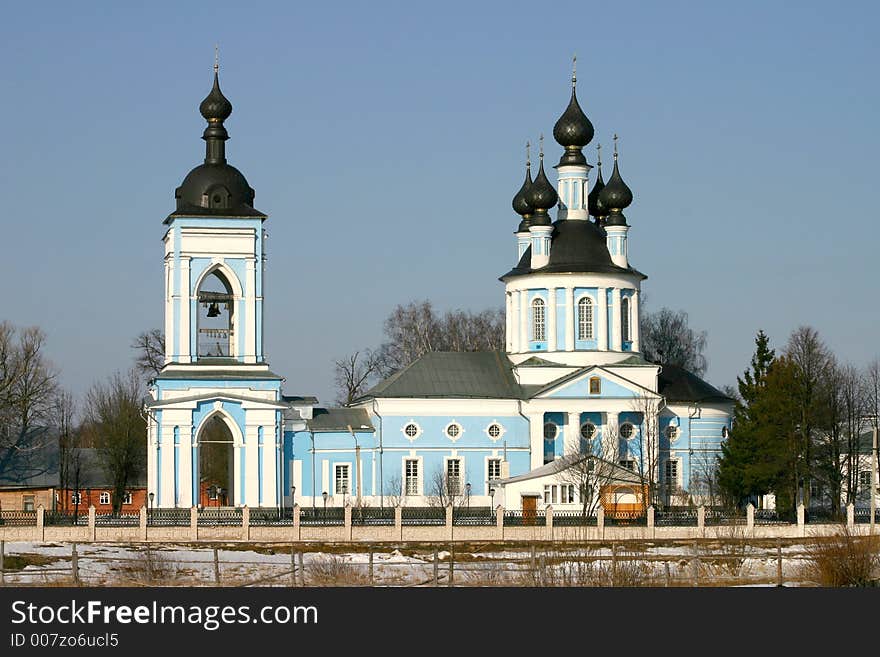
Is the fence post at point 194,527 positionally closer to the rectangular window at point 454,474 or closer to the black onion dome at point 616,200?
the rectangular window at point 454,474

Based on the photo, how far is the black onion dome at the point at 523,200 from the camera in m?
61.8

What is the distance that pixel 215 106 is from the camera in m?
53.9

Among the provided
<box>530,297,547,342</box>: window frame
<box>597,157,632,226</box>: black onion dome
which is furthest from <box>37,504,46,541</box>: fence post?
<box>597,157,632,226</box>: black onion dome

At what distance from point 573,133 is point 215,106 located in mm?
12085

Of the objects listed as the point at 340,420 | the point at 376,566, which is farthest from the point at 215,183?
the point at 376,566

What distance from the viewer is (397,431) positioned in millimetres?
56906

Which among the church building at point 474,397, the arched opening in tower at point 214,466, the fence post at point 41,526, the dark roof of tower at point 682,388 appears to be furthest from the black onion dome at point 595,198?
the fence post at point 41,526

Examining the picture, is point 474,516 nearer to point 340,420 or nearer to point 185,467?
point 340,420

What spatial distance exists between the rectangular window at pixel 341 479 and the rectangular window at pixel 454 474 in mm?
3048
